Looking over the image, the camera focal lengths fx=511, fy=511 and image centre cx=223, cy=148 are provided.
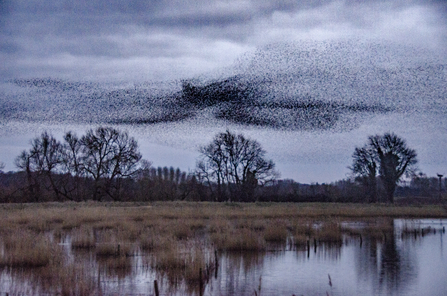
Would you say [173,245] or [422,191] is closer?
[173,245]

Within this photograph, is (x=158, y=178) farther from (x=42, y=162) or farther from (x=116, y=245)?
(x=116, y=245)

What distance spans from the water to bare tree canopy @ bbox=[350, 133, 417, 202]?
1673 inches

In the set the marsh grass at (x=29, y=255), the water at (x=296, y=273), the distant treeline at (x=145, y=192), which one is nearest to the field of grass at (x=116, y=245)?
the marsh grass at (x=29, y=255)

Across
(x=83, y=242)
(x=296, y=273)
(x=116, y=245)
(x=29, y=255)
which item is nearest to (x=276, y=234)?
(x=296, y=273)

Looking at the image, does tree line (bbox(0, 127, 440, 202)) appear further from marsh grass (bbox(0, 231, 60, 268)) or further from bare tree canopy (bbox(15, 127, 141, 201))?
marsh grass (bbox(0, 231, 60, 268))

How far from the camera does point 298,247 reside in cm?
1816

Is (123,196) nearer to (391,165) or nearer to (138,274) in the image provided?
(391,165)

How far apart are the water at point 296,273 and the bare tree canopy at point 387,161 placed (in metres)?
42.5

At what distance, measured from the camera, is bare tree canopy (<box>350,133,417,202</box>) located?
196ft

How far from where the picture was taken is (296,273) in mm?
13531

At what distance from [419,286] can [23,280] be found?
936cm

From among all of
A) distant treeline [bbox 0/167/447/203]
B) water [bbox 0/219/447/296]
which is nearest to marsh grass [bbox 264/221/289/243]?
water [bbox 0/219/447/296]

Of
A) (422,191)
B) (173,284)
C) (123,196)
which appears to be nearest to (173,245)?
(173,284)

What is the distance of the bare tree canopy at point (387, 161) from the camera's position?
59781mm
